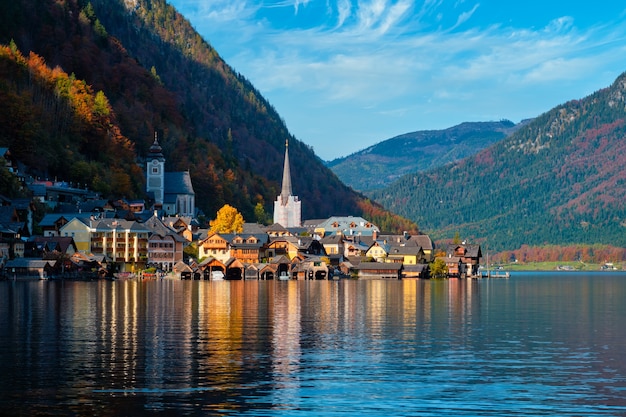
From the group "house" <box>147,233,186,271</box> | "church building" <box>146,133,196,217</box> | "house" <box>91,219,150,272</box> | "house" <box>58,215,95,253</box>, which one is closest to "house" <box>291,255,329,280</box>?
"house" <box>147,233,186,271</box>

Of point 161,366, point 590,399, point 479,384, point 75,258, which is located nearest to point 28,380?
point 161,366

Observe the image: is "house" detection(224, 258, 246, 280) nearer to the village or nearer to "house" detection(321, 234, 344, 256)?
the village

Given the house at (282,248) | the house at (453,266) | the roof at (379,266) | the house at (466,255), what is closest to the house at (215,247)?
the house at (282,248)

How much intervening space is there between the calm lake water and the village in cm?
5254

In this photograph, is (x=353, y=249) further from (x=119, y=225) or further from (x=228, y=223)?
(x=119, y=225)

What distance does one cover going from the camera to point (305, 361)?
37344 mm

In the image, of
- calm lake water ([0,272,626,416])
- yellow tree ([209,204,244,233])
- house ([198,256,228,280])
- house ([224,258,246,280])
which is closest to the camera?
calm lake water ([0,272,626,416])

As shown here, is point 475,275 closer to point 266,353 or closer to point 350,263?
point 350,263

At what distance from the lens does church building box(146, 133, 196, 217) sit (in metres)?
174

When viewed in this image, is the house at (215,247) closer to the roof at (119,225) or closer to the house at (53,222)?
the roof at (119,225)

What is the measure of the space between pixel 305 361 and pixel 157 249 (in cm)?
9874

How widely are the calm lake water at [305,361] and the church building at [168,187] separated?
10826 cm

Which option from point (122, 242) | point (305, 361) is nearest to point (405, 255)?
point (122, 242)

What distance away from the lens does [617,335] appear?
162ft
